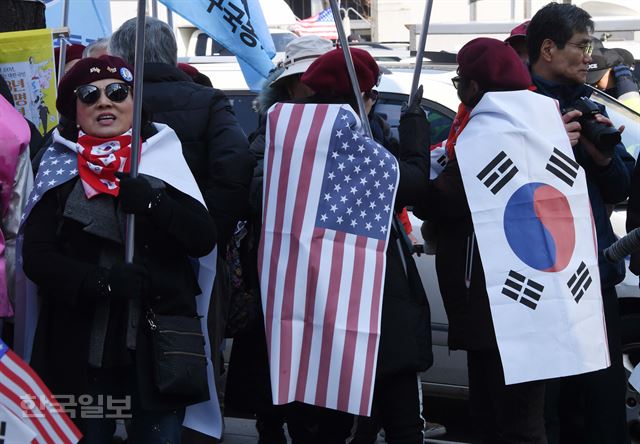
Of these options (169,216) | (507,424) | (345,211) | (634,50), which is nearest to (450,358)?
(507,424)

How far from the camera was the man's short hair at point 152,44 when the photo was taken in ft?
14.5

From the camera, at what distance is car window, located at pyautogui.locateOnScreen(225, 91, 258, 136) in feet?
21.3

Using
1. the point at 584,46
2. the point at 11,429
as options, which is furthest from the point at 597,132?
the point at 11,429

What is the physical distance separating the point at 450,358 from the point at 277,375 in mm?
1968

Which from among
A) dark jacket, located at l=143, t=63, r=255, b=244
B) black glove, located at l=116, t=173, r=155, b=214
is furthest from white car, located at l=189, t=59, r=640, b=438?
black glove, located at l=116, t=173, r=155, b=214

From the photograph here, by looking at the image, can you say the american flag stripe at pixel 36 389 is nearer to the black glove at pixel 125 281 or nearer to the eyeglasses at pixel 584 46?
the black glove at pixel 125 281

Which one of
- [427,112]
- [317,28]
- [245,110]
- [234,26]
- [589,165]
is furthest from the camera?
[317,28]

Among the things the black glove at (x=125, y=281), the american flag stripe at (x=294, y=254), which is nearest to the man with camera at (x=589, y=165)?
the american flag stripe at (x=294, y=254)

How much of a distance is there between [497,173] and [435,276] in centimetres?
174

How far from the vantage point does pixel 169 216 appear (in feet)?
12.0

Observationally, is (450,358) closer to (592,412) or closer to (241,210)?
(592,412)

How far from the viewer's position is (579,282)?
4.05 meters

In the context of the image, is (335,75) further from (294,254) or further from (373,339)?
(373,339)

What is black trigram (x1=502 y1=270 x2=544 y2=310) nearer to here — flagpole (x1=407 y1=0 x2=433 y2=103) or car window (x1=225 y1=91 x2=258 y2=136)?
flagpole (x1=407 y1=0 x2=433 y2=103)
